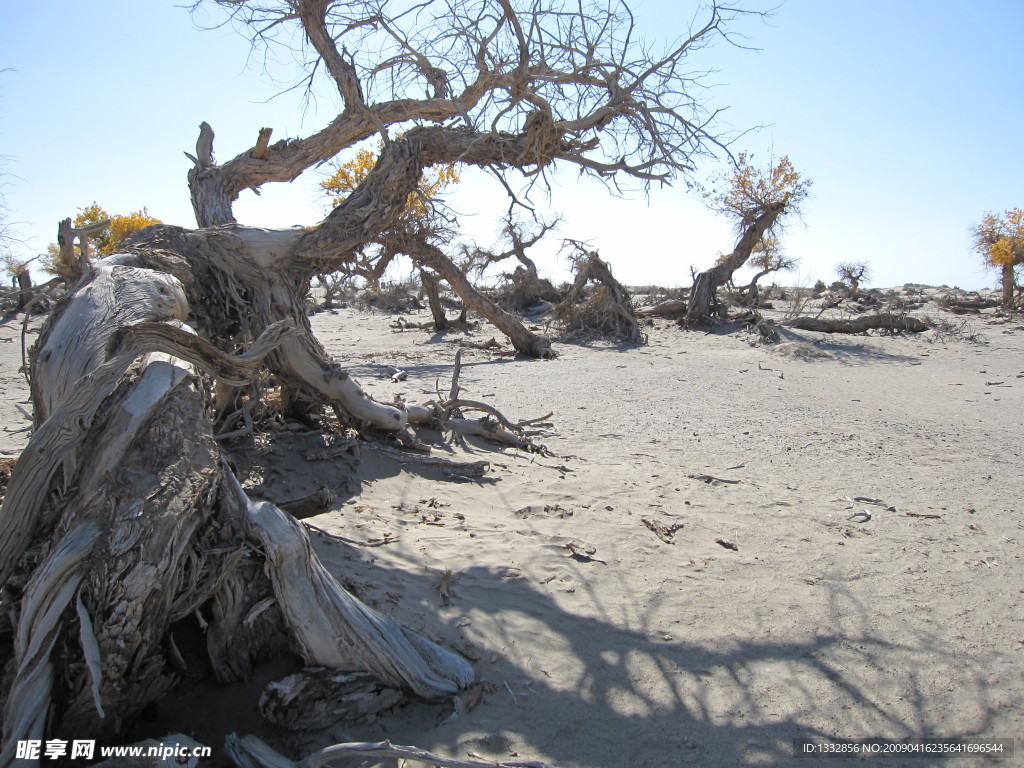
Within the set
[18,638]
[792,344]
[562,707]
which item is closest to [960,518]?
[562,707]

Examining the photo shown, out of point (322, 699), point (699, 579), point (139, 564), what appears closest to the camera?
point (139, 564)

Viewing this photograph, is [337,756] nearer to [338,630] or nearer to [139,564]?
[338,630]

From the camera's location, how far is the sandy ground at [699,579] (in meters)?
2.40

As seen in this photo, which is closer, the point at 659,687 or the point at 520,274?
the point at 659,687

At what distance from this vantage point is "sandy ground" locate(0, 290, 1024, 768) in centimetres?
240

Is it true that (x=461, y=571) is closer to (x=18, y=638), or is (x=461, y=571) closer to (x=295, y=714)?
(x=295, y=714)

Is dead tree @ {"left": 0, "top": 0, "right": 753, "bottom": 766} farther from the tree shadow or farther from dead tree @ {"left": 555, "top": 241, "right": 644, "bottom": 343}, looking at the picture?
dead tree @ {"left": 555, "top": 241, "right": 644, "bottom": 343}

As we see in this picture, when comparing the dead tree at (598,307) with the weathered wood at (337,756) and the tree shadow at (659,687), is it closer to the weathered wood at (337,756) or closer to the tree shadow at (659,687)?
the tree shadow at (659,687)

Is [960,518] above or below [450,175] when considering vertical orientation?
below

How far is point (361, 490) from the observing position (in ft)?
14.2

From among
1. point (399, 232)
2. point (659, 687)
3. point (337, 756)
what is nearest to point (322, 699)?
point (337, 756)

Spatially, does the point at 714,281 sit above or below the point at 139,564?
above

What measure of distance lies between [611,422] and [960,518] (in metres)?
3.15

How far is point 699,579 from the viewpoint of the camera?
3.49 m
